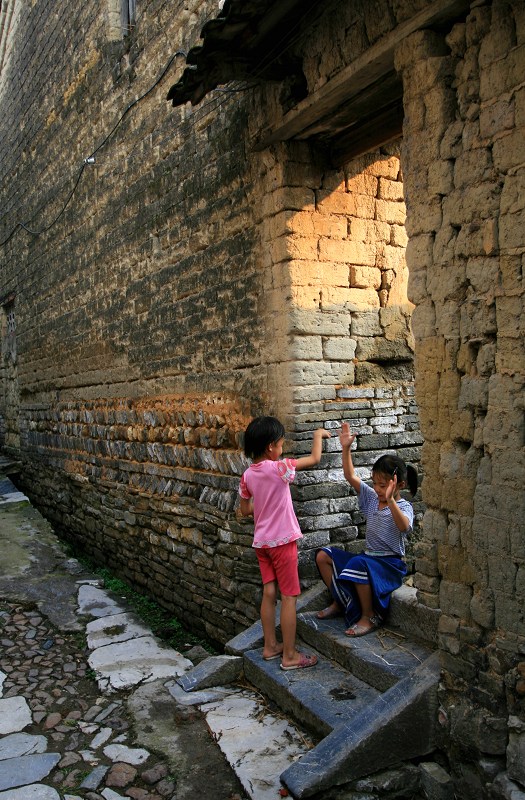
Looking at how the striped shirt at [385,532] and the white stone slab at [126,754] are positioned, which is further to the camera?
the striped shirt at [385,532]

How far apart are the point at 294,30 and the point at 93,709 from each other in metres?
3.97

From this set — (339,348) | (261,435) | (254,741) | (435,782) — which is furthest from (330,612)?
(339,348)

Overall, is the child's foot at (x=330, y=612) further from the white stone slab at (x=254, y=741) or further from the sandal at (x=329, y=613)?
the white stone slab at (x=254, y=741)

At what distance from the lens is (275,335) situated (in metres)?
4.42

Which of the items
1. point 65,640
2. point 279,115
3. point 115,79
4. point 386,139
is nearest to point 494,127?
point 386,139

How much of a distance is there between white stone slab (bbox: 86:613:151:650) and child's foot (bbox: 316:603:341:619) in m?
1.64

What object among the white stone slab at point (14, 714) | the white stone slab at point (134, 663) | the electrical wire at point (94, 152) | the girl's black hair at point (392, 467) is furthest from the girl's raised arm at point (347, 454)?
the electrical wire at point (94, 152)

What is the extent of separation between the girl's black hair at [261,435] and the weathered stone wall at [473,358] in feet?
3.00

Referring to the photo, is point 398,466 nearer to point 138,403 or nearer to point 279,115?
point 279,115

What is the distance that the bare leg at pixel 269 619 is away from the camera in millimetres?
3900

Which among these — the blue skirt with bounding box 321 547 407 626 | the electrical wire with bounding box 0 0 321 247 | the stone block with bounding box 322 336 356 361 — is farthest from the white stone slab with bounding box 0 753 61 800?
the electrical wire with bounding box 0 0 321 247

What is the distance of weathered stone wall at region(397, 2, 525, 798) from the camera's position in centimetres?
272

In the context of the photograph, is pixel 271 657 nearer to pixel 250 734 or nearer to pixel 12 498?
pixel 250 734

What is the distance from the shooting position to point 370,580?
3697 mm
